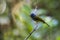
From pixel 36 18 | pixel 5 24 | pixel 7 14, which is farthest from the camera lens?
pixel 7 14

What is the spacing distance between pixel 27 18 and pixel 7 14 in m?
0.80

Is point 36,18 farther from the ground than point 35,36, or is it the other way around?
point 35,36

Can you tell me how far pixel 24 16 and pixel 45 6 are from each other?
1018 mm

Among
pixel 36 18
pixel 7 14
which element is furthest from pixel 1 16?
pixel 36 18

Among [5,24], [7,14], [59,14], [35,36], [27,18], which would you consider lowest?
[35,36]

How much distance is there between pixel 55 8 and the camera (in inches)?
115

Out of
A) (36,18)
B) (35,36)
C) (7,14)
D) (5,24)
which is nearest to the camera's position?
(36,18)

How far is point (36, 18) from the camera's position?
55.5 inches

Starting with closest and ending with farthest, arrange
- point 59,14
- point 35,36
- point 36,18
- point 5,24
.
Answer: point 36,18
point 35,36
point 5,24
point 59,14

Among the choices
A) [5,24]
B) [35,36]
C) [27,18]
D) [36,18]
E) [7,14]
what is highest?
[7,14]

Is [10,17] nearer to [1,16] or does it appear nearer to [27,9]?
[1,16]

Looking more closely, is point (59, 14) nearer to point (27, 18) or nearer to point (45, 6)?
point (45, 6)

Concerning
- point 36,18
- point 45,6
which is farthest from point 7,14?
point 36,18

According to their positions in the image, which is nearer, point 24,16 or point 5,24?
point 24,16
